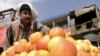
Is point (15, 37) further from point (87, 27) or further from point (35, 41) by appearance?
point (87, 27)

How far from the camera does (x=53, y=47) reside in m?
1.85

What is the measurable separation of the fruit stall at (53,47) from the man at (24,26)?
2.30 ft

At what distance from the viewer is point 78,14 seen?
2614 centimetres

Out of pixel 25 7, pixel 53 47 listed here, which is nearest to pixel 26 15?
pixel 25 7

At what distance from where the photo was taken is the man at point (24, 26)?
9.89ft

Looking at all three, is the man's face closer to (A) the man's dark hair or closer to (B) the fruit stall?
(A) the man's dark hair

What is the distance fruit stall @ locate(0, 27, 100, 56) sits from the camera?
1.81 metres

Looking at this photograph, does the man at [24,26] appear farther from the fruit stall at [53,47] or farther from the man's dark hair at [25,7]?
the fruit stall at [53,47]

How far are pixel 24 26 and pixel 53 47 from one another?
4.41 ft

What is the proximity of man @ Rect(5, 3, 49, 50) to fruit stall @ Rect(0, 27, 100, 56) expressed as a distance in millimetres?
701

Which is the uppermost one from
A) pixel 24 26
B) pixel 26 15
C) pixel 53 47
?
pixel 26 15

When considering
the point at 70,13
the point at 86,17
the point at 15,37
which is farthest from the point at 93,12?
the point at 15,37

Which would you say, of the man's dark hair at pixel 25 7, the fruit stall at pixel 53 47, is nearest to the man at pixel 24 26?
the man's dark hair at pixel 25 7

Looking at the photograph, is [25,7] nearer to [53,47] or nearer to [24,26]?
→ [24,26]
